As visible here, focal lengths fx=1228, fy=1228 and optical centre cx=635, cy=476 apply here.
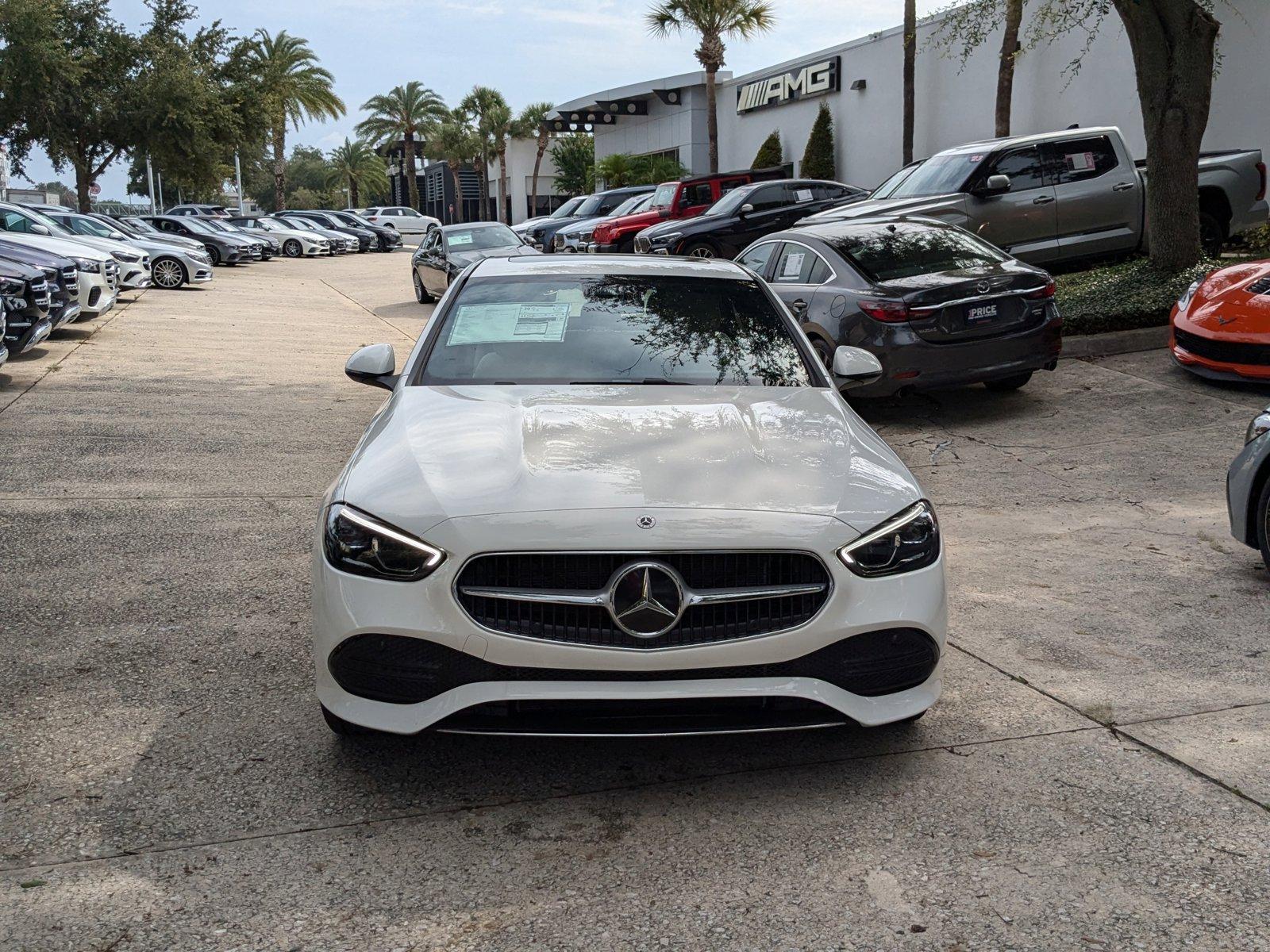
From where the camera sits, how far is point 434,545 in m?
3.45

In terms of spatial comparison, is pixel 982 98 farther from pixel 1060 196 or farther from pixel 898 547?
pixel 898 547

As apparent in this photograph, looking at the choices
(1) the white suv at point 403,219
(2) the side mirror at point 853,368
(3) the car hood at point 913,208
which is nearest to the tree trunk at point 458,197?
(1) the white suv at point 403,219

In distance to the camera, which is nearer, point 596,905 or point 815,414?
point 596,905

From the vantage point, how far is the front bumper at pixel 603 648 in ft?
11.1

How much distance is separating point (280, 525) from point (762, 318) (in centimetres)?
307

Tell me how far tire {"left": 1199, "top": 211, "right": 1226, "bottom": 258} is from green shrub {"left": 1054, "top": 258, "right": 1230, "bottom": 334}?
3.47 ft

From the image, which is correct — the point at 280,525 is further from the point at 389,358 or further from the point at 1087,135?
the point at 1087,135

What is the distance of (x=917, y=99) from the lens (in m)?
29.9

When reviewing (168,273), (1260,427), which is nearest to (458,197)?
(168,273)

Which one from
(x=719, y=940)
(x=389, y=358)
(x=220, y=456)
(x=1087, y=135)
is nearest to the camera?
(x=719, y=940)

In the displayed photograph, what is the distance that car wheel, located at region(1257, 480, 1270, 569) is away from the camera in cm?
558

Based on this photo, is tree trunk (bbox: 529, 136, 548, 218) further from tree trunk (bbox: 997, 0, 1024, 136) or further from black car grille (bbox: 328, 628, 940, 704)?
black car grille (bbox: 328, 628, 940, 704)

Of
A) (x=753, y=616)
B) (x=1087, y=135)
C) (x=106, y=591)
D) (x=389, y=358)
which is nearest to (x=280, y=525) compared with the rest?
(x=106, y=591)

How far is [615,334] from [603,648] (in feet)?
6.66
